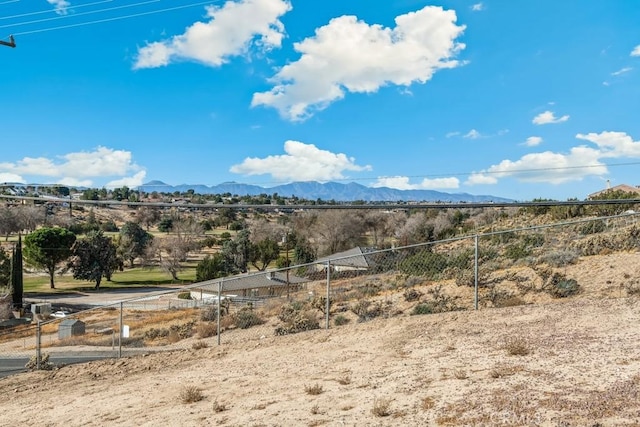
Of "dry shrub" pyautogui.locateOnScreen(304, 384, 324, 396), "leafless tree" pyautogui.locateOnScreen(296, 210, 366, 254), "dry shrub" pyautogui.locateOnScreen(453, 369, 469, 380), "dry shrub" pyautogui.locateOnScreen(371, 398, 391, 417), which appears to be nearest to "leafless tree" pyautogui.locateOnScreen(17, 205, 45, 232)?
"leafless tree" pyautogui.locateOnScreen(296, 210, 366, 254)

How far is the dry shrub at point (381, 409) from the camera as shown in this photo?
540 cm

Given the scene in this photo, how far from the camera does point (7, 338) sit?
33.2 metres

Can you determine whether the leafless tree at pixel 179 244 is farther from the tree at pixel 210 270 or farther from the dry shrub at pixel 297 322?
the dry shrub at pixel 297 322

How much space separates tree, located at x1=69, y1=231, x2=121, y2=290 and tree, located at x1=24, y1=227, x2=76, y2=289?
1237 millimetres

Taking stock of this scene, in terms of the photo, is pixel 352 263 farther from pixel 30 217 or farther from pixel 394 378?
pixel 30 217

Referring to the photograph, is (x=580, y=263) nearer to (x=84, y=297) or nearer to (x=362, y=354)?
(x=362, y=354)

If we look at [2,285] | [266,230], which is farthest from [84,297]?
[266,230]

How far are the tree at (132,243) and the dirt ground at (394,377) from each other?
6902cm

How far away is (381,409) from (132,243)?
78.6 m

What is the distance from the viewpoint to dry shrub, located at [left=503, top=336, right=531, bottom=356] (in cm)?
715

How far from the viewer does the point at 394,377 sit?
6.98 metres

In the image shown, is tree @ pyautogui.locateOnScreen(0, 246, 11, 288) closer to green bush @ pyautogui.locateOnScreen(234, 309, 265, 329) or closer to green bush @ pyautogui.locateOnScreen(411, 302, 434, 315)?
green bush @ pyautogui.locateOnScreen(234, 309, 265, 329)

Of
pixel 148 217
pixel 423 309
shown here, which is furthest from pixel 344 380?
pixel 148 217

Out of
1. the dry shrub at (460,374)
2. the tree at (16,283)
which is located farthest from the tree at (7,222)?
the dry shrub at (460,374)
